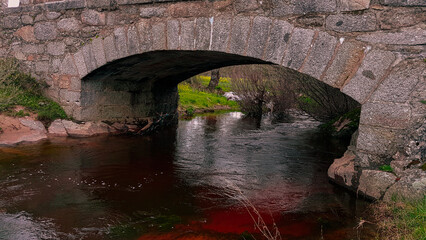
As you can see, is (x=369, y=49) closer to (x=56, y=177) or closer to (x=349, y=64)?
(x=349, y=64)

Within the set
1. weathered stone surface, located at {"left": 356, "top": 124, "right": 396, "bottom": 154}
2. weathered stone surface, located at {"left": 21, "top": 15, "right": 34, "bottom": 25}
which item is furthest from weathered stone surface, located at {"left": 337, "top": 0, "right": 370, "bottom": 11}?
weathered stone surface, located at {"left": 21, "top": 15, "right": 34, "bottom": 25}

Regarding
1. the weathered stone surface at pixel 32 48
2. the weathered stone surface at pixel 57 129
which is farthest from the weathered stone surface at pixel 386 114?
the weathered stone surface at pixel 32 48

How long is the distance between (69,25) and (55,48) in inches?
23.1

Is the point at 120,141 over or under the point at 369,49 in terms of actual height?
under

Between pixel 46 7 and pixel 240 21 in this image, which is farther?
pixel 46 7

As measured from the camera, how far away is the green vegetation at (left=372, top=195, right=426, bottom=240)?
8.36ft

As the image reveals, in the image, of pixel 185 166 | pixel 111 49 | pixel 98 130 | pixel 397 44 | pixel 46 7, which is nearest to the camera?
pixel 397 44

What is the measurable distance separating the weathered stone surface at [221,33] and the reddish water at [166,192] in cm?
178

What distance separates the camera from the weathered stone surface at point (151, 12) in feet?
17.0

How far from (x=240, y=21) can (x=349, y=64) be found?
153 centimetres

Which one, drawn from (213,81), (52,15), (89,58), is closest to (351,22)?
(89,58)

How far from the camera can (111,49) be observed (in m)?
5.62

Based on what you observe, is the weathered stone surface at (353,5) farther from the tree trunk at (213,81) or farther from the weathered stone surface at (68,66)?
the tree trunk at (213,81)

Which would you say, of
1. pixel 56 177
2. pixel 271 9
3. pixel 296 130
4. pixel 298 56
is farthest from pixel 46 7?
pixel 296 130
